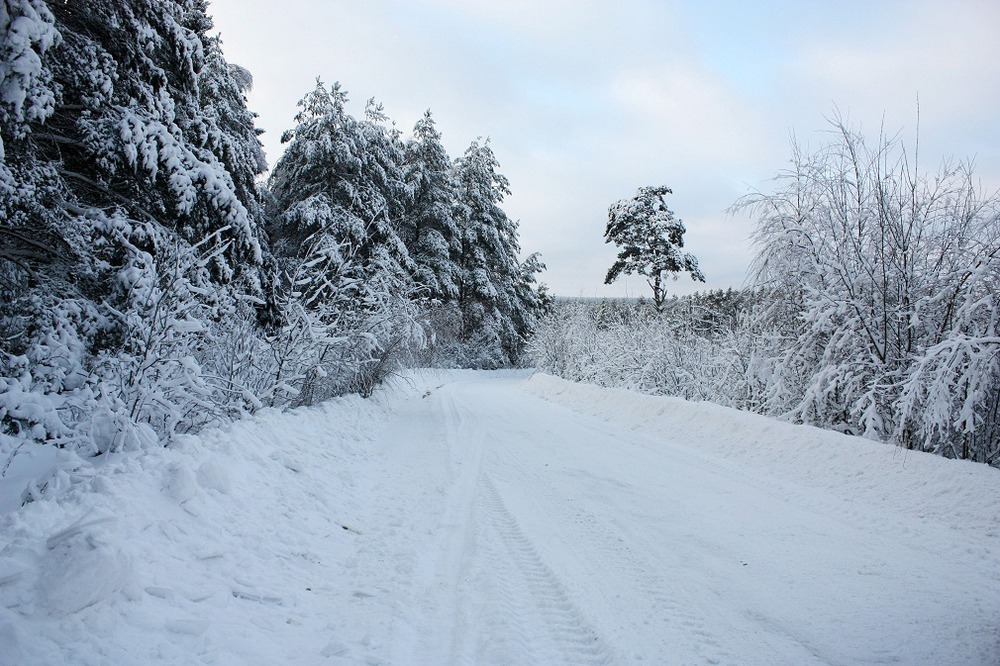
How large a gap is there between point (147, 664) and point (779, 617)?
326cm

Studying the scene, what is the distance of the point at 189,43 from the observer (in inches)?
272

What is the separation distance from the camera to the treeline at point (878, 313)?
557cm

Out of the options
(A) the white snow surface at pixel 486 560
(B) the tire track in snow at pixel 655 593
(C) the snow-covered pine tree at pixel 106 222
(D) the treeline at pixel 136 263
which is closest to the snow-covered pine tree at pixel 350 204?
(D) the treeline at pixel 136 263

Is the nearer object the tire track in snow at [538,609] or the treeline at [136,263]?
the tire track in snow at [538,609]

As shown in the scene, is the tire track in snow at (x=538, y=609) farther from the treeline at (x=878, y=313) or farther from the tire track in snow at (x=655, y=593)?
the treeline at (x=878, y=313)

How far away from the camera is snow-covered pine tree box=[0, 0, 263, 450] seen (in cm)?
421

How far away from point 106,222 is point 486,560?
657 cm

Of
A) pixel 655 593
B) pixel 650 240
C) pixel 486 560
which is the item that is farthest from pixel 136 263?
pixel 650 240

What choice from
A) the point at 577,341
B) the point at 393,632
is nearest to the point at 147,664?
the point at 393,632

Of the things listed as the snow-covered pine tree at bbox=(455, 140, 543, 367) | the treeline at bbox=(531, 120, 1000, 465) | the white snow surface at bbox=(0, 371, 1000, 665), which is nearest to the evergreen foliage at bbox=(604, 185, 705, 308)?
the snow-covered pine tree at bbox=(455, 140, 543, 367)

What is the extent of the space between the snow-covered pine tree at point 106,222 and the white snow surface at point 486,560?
0.66 m

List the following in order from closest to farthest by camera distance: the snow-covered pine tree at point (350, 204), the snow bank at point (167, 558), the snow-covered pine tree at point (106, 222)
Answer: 1. the snow bank at point (167, 558)
2. the snow-covered pine tree at point (106, 222)
3. the snow-covered pine tree at point (350, 204)

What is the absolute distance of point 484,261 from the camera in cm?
3622

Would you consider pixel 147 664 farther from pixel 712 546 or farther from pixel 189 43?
pixel 189 43
